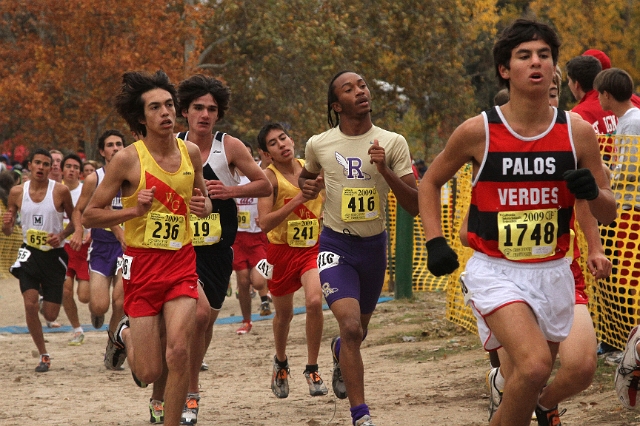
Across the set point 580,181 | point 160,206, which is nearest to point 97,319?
point 160,206

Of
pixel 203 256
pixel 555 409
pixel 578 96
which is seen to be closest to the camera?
pixel 555 409

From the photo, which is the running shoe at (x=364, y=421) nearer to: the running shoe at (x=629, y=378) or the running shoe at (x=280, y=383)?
the running shoe at (x=629, y=378)

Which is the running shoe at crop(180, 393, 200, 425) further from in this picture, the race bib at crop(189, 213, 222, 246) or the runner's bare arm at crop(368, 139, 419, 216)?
the runner's bare arm at crop(368, 139, 419, 216)

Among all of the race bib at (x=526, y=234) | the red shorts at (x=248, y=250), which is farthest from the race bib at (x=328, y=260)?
the red shorts at (x=248, y=250)

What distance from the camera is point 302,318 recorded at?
1477 cm

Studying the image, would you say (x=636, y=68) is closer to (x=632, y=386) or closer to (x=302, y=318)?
(x=302, y=318)

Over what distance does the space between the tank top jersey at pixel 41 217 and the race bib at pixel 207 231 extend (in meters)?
4.23

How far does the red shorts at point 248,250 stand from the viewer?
560 inches

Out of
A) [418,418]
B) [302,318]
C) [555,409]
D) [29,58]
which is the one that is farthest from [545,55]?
[29,58]

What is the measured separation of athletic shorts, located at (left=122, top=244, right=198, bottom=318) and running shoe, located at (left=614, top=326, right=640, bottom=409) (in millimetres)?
2684

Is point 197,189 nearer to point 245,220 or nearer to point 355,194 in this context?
point 355,194

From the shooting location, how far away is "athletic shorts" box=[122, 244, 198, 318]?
22.0ft

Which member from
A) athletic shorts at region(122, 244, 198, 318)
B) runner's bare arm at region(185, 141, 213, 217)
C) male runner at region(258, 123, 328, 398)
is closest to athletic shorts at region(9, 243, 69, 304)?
male runner at region(258, 123, 328, 398)

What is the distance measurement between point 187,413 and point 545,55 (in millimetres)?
3780
